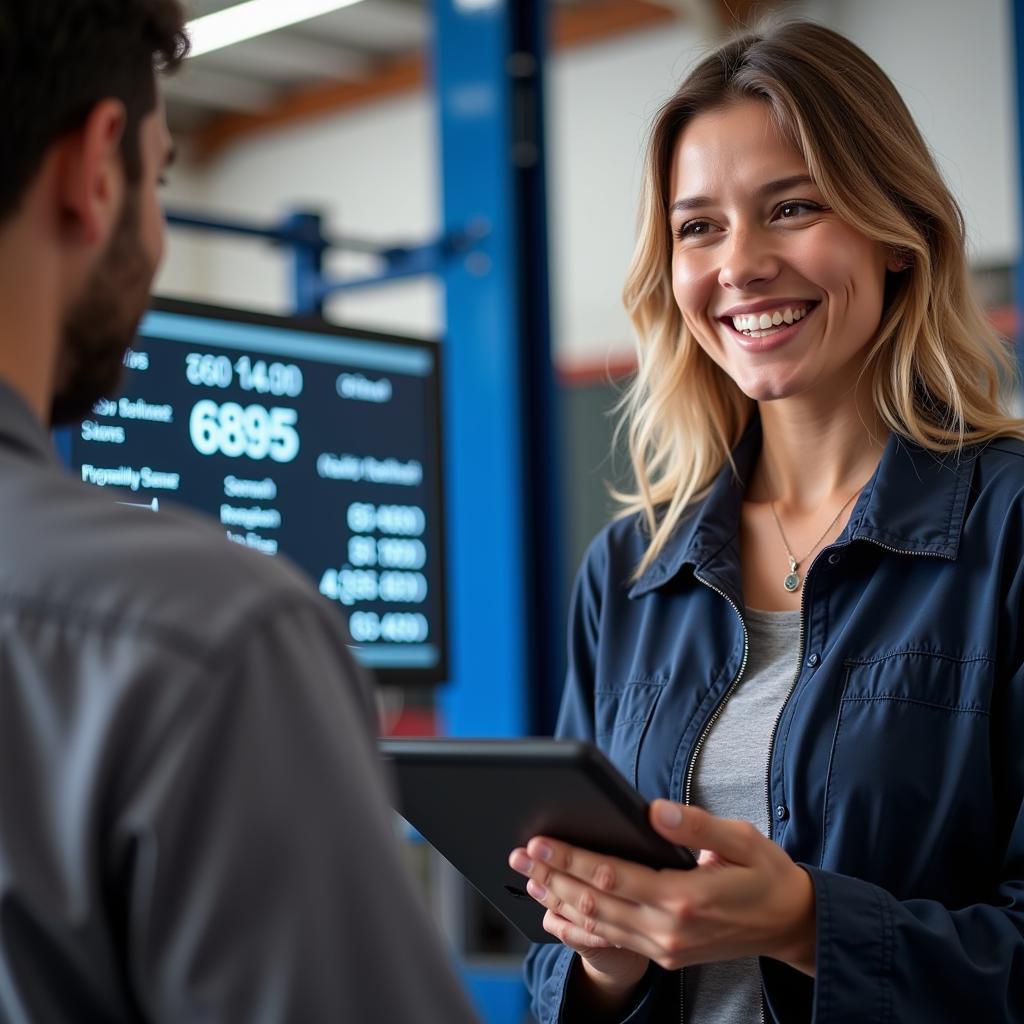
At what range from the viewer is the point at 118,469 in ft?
6.13

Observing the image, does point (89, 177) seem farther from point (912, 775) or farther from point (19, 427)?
point (912, 775)

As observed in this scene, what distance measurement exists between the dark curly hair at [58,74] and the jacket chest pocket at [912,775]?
90 cm

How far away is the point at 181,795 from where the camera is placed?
25.7 inches

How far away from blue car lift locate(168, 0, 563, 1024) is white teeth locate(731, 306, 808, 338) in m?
1.70

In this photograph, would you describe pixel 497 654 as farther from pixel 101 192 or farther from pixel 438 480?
pixel 101 192

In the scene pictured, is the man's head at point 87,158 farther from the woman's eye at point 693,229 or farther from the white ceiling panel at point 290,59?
the white ceiling panel at point 290,59

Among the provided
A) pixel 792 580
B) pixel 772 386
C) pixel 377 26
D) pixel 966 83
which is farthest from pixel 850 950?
pixel 377 26

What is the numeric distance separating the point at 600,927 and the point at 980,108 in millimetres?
5817

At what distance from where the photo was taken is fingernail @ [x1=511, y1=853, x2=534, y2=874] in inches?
48.5

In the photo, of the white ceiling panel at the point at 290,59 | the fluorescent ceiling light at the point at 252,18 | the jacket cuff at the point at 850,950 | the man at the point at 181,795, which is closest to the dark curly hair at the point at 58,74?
the man at the point at 181,795

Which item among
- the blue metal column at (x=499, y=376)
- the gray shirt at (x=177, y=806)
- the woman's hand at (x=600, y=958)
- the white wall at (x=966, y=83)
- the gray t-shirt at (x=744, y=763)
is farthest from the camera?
the white wall at (x=966, y=83)

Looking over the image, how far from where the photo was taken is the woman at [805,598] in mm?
1289

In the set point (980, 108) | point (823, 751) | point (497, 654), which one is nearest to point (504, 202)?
point (497, 654)

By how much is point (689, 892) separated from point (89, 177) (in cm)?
74
